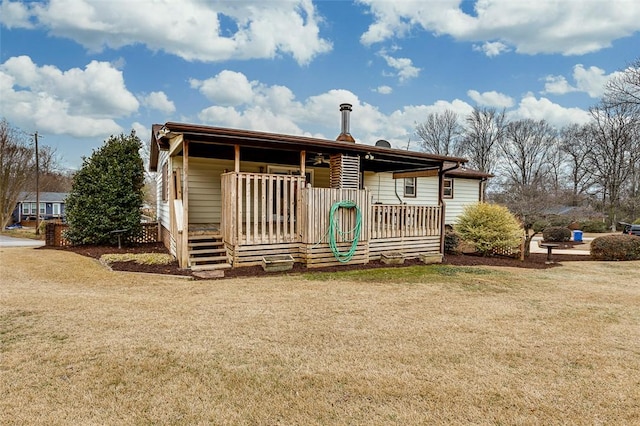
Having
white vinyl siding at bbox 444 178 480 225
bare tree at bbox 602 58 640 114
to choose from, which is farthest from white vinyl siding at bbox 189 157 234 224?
bare tree at bbox 602 58 640 114

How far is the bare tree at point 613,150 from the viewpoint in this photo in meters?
33.4

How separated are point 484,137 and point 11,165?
44.1m

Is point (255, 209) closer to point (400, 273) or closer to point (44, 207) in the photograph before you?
point (400, 273)

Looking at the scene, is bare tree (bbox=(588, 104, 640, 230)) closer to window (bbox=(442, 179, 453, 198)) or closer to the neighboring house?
window (bbox=(442, 179, 453, 198))

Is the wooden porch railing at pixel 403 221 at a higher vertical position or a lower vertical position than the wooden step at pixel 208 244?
higher

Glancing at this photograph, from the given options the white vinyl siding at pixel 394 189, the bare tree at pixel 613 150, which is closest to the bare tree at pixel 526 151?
the bare tree at pixel 613 150

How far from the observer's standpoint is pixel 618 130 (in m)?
34.6

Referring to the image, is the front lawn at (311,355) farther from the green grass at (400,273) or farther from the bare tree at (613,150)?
the bare tree at (613,150)

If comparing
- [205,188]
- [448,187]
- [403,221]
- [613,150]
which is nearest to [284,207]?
[205,188]

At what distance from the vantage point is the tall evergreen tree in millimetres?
12883

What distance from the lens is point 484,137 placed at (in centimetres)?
4259

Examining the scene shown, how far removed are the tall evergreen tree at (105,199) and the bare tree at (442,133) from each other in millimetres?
36548

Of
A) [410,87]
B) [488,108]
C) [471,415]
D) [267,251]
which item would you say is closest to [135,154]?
[267,251]

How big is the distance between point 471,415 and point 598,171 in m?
43.7
